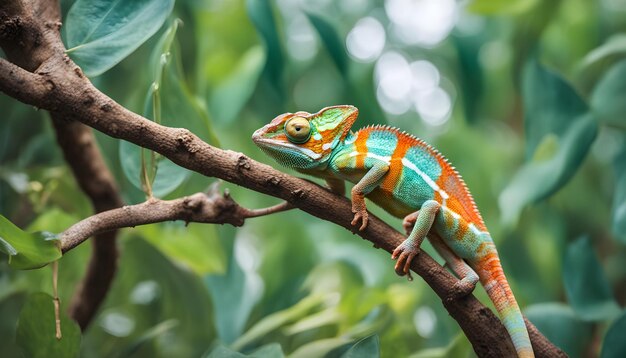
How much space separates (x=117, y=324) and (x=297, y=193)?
1.59 metres

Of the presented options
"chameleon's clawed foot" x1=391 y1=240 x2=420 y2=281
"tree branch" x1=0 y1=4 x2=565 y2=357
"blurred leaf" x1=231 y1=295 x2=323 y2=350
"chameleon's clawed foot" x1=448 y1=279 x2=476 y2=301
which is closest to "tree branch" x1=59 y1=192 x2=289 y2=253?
"tree branch" x1=0 y1=4 x2=565 y2=357

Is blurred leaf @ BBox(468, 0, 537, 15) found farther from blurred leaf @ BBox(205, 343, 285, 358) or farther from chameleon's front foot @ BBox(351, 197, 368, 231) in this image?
blurred leaf @ BBox(205, 343, 285, 358)

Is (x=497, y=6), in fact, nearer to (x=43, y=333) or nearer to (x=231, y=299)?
(x=231, y=299)

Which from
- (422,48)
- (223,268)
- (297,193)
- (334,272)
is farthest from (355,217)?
(422,48)

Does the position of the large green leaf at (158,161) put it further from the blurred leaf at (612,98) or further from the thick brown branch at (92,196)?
the blurred leaf at (612,98)

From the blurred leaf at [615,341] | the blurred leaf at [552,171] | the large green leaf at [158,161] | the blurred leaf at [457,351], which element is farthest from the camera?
the blurred leaf at [552,171]

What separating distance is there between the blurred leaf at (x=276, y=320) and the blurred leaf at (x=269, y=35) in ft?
2.57

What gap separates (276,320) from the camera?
6.34 feet

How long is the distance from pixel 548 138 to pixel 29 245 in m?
1.60

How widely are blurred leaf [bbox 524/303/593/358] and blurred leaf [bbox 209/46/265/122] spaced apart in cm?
121

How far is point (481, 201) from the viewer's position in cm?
265

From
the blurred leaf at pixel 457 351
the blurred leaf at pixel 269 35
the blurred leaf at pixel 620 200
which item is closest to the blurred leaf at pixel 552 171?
the blurred leaf at pixel 620 200

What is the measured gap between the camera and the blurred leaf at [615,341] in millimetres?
1644

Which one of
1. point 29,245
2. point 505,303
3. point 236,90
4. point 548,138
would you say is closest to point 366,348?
point 505,303
